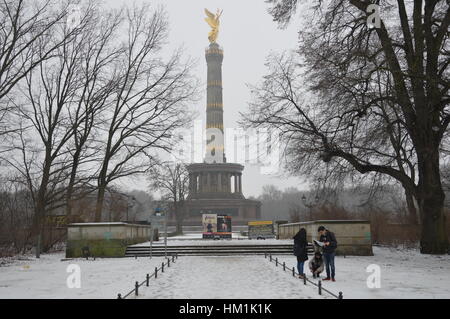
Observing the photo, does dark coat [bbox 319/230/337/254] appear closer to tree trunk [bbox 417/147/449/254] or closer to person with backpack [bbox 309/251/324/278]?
person with backpack [bbox 309/251/324/278]

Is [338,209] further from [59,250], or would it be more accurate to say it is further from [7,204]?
[7,204]

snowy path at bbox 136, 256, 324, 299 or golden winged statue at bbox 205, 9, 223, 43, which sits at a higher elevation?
golden winged statue at bbox 205, 9, 223, 43

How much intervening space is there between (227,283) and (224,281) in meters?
0.39

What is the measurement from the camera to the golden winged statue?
78.9m

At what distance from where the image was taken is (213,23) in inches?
3167

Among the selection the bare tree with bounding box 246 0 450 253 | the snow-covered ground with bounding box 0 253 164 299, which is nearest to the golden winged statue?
the bare tree with bounding box 246 0 450 253

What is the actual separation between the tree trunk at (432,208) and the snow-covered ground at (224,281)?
7.63ft

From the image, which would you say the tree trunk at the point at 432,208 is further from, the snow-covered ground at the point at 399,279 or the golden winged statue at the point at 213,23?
the golden winged statue at the point at 213,23

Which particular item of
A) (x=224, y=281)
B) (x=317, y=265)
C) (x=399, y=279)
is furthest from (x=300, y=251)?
(x=399, y=279)

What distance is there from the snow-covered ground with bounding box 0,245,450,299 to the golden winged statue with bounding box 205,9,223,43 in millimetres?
69272

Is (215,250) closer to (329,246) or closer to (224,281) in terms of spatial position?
(224,281)

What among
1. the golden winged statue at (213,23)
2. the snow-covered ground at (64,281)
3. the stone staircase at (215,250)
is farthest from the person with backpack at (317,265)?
the golden winged statue at (213,23)
